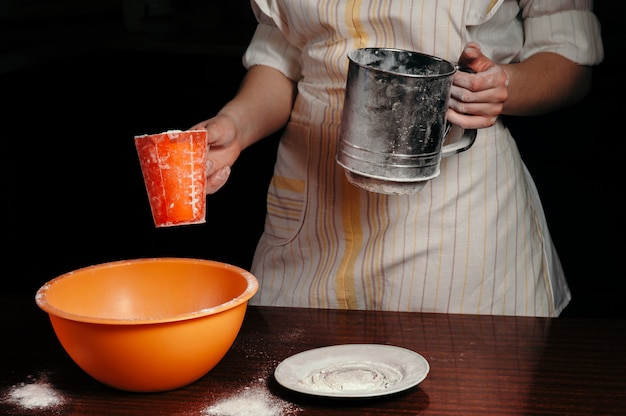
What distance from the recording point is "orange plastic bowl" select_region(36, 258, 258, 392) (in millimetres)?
928

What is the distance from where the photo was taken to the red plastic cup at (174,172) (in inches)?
39.5

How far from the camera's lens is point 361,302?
58.7 inches

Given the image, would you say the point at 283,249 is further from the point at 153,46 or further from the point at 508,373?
the point at 153,46

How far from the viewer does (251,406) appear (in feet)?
3.12

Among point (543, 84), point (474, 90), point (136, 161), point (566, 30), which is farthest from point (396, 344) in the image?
point (136, 161)

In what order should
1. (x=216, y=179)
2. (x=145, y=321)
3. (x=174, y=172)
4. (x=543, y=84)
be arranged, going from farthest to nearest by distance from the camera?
(x=543, y=84), (x=216, y=179), (x=174, y=172), (x=145, y=321)

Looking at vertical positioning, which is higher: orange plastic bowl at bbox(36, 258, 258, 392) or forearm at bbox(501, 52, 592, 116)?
forearm at bbox(501, 52, 592, 116)

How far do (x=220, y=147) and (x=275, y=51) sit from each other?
0.30 metres

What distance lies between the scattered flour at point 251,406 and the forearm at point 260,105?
1.76 ft

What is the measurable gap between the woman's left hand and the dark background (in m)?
1.75

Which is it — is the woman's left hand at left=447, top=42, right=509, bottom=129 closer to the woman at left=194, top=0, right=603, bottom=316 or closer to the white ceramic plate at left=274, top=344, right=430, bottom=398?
the woman at left=194, top=0, right=603, bottom=316

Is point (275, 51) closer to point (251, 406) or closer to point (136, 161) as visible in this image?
point (251, 406)

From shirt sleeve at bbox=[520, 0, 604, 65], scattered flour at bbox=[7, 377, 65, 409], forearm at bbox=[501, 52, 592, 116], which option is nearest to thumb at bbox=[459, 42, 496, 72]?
forearm at bbox=[501, 52, 592, 116]

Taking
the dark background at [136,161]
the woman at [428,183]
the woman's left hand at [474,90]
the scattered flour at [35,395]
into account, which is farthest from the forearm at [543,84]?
the dark background at [136,161]
